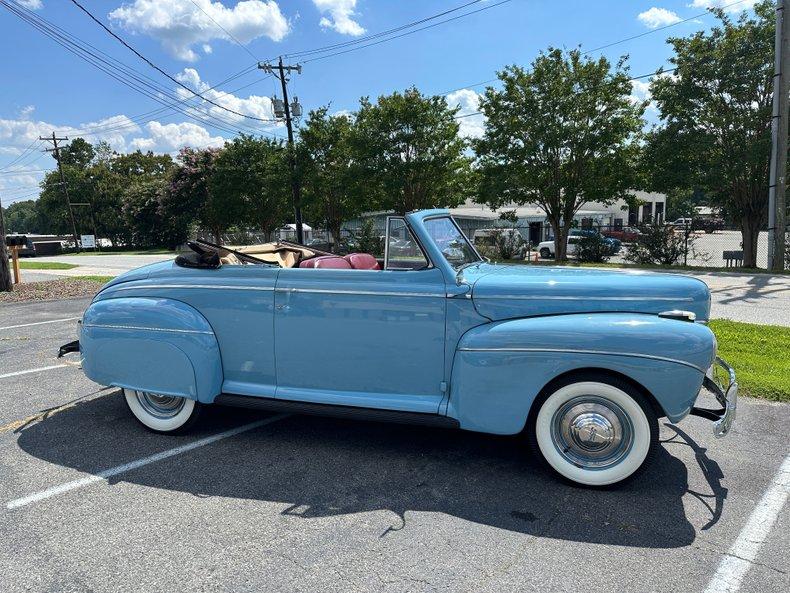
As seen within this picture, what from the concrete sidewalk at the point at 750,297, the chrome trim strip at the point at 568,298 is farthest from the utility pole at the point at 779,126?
the chrome trim strip at the point at 568,298

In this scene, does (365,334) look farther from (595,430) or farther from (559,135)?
(559,135)

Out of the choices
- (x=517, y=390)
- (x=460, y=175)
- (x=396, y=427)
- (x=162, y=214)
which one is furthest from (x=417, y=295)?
(x=162, y=214)

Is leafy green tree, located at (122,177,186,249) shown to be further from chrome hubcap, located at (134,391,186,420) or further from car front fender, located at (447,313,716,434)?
car front fender, located at (447,313,716,434)

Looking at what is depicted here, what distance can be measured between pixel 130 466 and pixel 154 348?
32.9 inches

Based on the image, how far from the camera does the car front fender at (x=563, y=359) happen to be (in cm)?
303

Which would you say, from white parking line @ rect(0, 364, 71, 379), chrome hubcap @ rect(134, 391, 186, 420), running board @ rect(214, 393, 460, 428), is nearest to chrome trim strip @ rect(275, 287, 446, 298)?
running board @ rect(214, 393, 460, 428)

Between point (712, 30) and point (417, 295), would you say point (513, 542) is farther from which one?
point (712, 30)

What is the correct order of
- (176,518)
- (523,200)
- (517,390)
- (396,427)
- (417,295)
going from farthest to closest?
(523,200) → (396,427) → (417,295) → (517,390) → (176,518)

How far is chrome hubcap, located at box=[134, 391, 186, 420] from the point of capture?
4184 mm

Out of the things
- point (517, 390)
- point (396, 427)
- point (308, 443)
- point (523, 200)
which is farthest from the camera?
point (523, 200)

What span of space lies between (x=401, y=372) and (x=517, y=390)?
76 cm

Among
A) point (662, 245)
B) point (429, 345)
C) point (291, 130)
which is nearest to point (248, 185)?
point (291, 130)

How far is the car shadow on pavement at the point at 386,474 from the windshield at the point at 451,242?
1352 mm

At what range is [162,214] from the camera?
45375 millimetres
